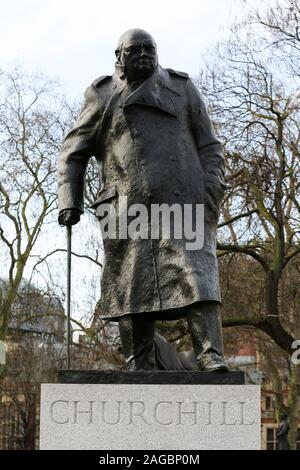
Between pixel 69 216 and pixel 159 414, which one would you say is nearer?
pixel 159 414

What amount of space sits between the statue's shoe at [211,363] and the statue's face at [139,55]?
2145 mm

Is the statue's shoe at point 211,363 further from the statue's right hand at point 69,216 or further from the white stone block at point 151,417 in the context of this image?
the statue's right hand at point 69,216

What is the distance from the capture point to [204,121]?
856 cm

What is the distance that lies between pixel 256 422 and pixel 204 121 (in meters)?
2.39

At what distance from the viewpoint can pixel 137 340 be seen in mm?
8148

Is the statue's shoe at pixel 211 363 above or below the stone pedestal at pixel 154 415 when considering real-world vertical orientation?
above

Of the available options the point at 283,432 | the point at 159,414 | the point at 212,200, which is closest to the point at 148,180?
the point at 212,200

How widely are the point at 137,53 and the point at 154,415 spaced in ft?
8.74

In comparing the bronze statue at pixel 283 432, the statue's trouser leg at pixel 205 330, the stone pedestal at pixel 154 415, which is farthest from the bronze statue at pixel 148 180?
the bronze statue at pixel 283 432

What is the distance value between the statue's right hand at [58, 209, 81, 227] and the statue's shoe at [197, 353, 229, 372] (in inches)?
56.5

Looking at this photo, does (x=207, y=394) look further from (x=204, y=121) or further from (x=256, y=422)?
(x=204, y=121)

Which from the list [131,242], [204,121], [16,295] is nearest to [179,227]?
[131,242]

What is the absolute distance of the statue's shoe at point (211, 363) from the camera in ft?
24.8

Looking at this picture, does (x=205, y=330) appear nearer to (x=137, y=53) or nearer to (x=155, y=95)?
(x=155, y=95)
